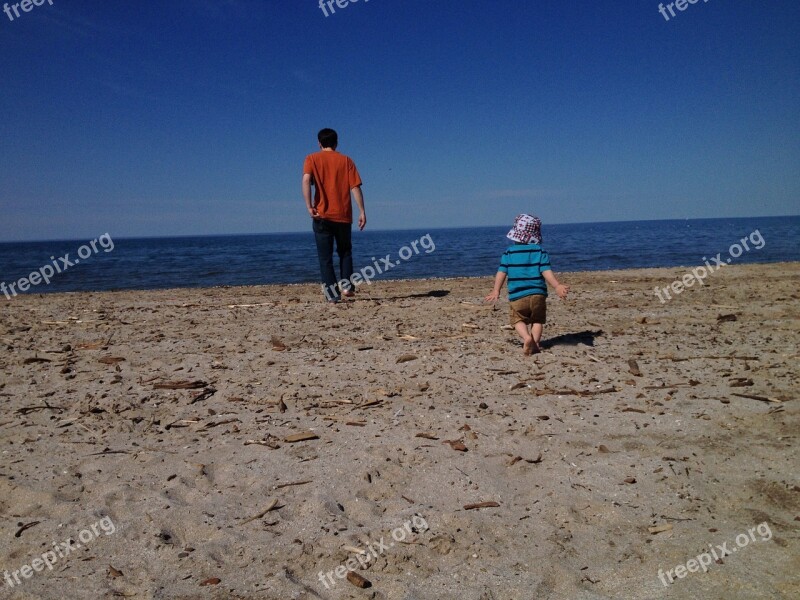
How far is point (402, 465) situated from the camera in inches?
123

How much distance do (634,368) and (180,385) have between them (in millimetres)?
3974

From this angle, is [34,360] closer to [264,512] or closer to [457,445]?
[264,512]

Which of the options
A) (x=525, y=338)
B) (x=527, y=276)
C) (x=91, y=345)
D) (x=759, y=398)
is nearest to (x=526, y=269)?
(x=527, y=276)

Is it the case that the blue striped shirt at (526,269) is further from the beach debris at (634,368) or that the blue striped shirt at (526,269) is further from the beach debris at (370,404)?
the beach debris at (370,404)

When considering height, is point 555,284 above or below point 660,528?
above

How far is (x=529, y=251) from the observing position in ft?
17.7

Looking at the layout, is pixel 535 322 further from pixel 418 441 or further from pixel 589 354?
pixel 418 441

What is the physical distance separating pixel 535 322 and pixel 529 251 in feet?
2.42

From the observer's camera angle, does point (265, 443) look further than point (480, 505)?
Yes

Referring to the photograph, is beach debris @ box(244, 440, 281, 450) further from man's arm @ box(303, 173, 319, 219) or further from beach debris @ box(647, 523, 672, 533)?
man's arm @ box(303, 173, 319, 219)

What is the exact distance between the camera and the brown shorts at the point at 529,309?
5301 mm

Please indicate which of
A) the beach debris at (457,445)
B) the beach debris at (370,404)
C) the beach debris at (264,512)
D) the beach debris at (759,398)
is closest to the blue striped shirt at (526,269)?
the beach debris at (759,398)

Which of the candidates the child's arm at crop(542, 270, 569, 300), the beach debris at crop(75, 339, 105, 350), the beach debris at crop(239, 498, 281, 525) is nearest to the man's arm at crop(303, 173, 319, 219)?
the beach debris at crop(75, 339, 105, 350)

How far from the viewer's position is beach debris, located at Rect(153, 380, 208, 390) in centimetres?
431
